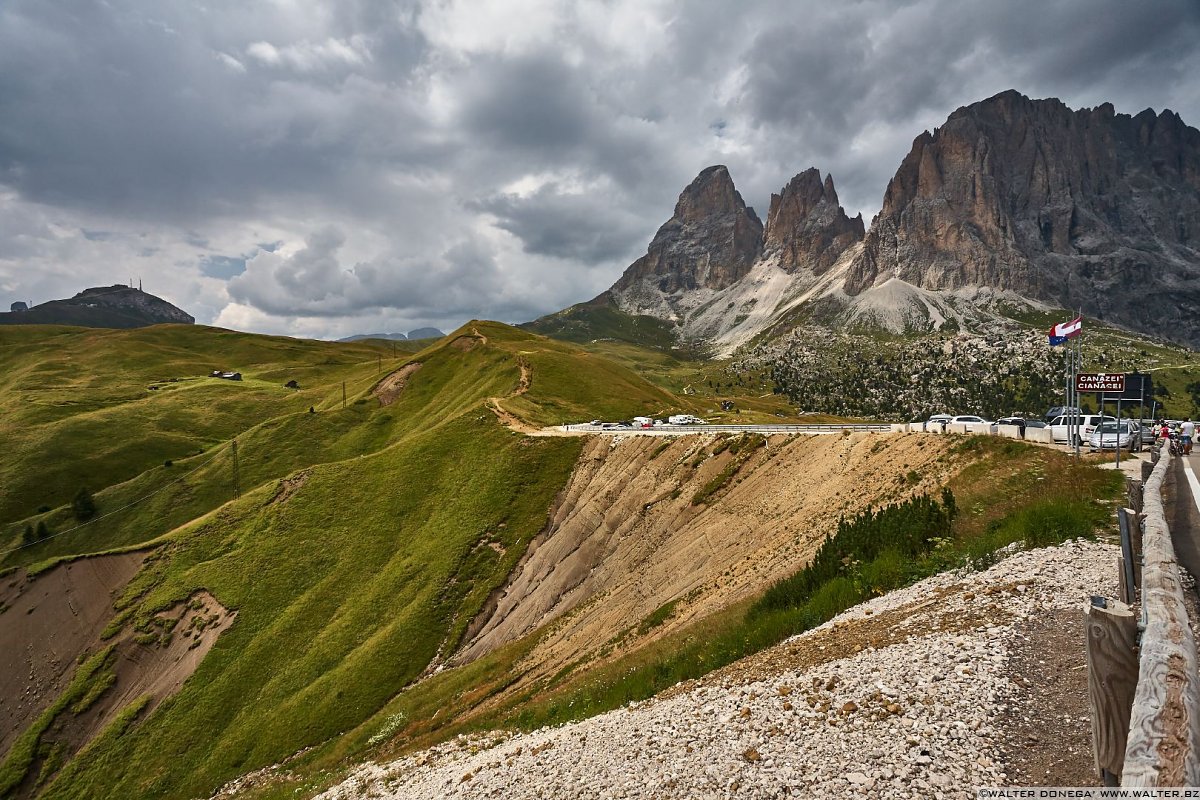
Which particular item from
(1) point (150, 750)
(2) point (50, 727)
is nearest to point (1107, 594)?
(1) point (150, 750)

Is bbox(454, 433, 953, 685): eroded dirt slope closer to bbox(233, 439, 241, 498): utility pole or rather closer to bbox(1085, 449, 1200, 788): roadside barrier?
bbox(1085, 449, 1200, 788): roadside barrier

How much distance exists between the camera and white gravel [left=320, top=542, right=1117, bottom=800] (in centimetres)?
849

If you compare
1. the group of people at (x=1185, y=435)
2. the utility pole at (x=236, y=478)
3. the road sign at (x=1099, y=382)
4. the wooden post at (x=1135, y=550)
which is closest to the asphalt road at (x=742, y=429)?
the road sign at (x=1099, y=382)

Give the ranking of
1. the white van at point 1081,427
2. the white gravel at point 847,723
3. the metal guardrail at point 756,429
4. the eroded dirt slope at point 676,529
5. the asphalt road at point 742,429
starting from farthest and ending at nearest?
the asphalt road at point 742,429 < the metal guardrail at point 756,429 < the white van at point 1081,427 < the eroded dirt slope at point 676,529 < the white gravel at point 847,723

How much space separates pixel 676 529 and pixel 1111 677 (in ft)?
124

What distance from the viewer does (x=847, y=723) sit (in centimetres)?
979

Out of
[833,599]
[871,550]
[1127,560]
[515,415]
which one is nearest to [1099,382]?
[871,550]

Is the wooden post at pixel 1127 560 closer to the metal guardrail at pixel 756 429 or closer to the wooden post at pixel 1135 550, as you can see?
the wooden post at pixel 1135 550

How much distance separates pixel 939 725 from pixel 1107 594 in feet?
20.7

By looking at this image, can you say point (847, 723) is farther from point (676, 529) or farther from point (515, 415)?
point (515, 415)

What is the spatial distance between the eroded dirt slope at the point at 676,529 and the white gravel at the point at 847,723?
36.3 feet

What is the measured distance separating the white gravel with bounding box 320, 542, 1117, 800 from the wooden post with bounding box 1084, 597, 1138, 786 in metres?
2.76

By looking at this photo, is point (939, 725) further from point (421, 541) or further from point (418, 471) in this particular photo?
point (418, 471)

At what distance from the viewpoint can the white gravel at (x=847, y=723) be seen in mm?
8492
